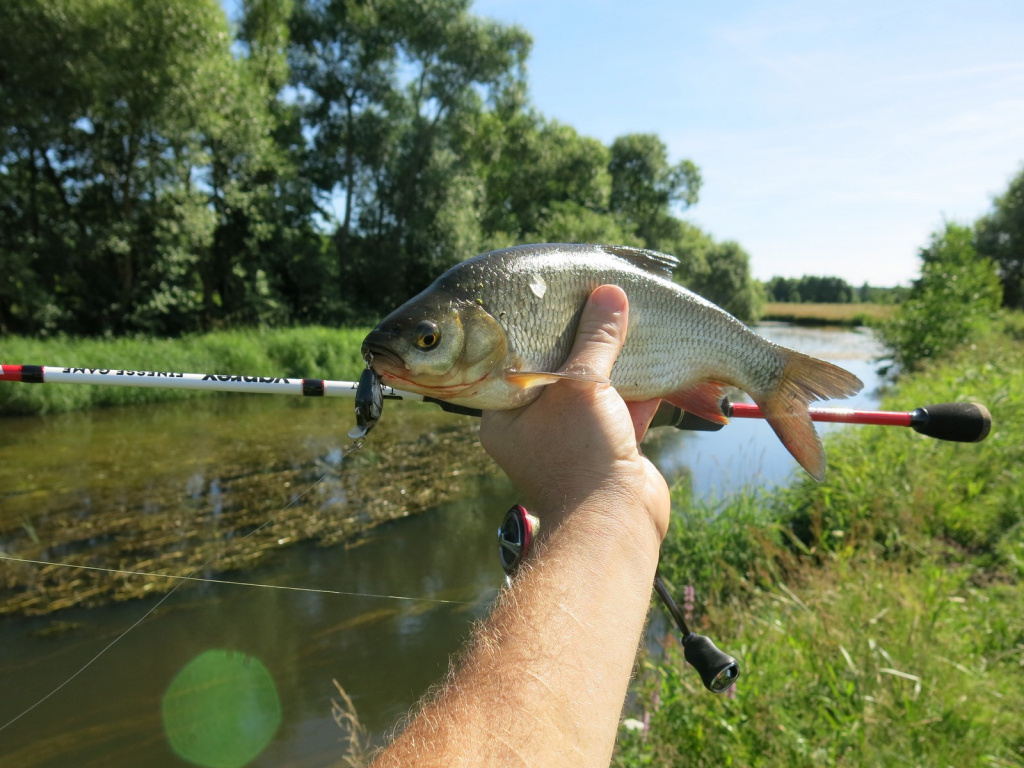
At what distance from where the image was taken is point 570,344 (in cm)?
199

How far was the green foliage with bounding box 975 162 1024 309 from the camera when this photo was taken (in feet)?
128

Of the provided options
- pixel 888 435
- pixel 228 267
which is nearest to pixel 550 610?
pixel 888 435

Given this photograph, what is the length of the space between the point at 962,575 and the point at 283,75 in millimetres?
25443

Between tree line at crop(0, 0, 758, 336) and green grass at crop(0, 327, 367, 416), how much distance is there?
3096 millimetres

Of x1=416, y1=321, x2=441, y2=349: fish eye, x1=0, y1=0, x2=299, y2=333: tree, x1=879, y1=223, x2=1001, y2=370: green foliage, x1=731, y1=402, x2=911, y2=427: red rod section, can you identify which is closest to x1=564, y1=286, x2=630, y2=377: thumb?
x1=416, y1=321, x2=441, y2=349: fish eye

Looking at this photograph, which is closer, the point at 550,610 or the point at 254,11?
the point at 550,610

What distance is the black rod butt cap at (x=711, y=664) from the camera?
1893mm

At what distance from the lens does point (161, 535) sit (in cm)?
703

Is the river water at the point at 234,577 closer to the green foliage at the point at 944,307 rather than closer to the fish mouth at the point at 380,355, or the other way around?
the fish mouth at the point at 380,355

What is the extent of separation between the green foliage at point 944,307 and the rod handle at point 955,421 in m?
16.7

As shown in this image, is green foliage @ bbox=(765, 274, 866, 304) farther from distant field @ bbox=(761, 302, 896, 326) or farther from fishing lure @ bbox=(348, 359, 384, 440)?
fishing lure @ bbox=(348, 359, 384, 440)

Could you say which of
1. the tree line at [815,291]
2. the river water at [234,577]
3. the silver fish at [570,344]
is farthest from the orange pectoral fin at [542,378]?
the tree line at [815,291]

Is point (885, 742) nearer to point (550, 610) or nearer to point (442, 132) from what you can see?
point (550, 610)

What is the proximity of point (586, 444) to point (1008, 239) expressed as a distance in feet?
168
